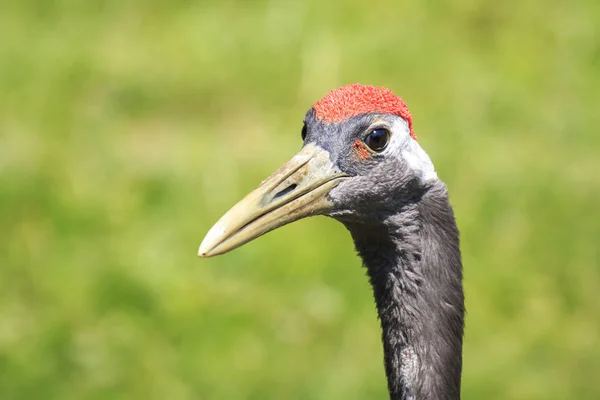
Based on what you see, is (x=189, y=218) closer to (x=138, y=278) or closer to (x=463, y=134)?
(x=138, y=278)

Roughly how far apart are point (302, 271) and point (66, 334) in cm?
156

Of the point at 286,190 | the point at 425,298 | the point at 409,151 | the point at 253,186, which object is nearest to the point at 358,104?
the point at 409,151

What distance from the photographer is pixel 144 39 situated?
867 centimetres

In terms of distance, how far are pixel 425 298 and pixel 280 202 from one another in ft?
1.99

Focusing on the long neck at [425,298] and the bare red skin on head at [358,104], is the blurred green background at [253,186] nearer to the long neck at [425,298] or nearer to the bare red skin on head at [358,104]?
the long neck at [425,298]

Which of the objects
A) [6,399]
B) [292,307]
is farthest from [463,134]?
[6,399]

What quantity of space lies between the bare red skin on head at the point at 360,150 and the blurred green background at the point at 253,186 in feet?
8.47

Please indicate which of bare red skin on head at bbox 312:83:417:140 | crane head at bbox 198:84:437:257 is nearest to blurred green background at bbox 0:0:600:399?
crane head at bbox 198:84:437:257

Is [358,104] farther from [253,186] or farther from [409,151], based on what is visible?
[253,186]

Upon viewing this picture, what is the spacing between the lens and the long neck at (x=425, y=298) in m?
3.44

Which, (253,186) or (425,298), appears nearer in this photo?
(425,298)

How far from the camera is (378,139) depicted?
3500 millimetres

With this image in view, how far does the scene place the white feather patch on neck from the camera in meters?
3.47

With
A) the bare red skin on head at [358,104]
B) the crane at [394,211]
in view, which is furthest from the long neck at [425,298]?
the bare red skin on head at [358,104]
